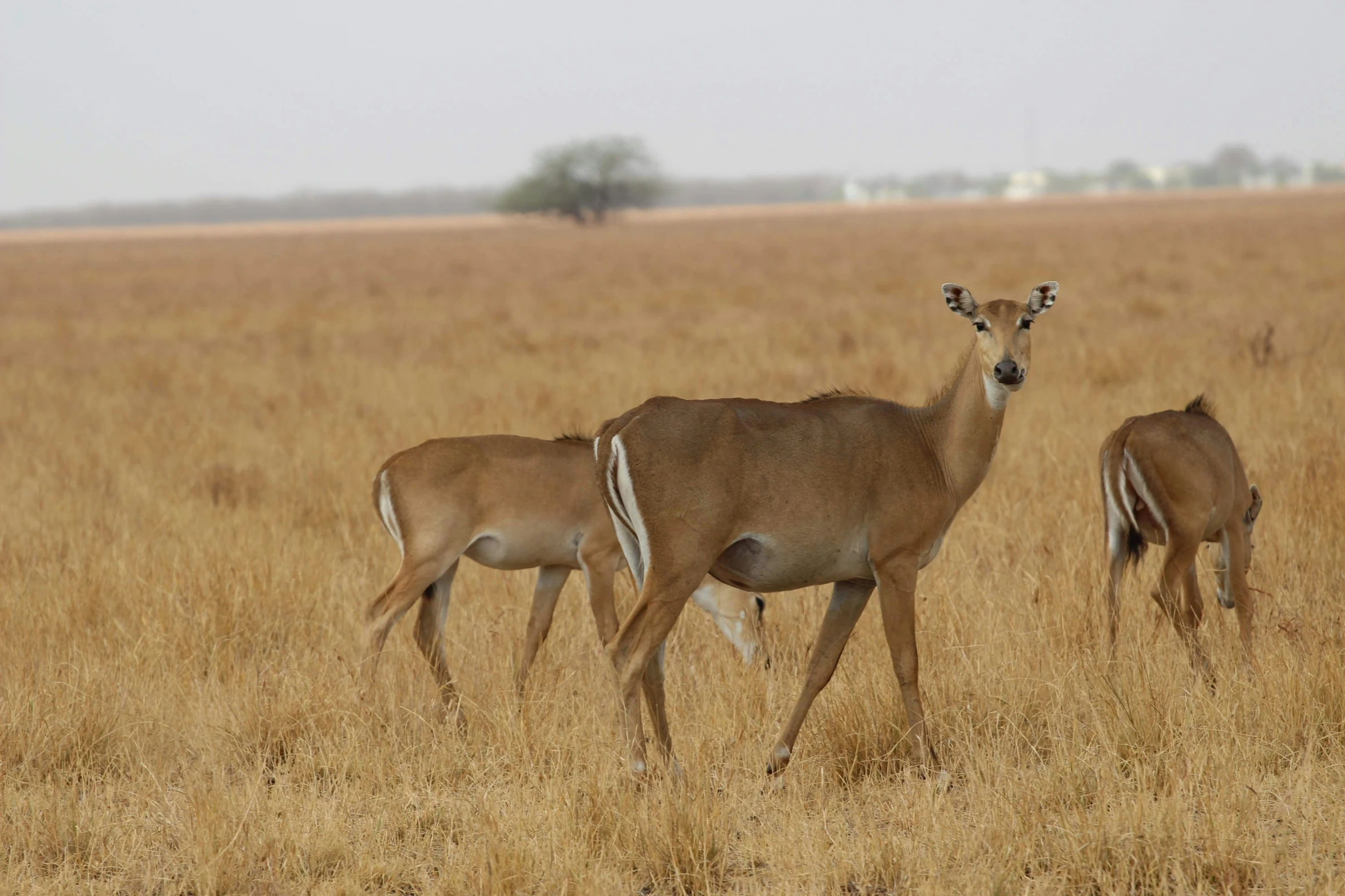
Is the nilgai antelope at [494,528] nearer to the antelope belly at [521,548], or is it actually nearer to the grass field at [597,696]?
the antelope belly at [521,548]

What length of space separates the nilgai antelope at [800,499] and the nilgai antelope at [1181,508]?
1.11 m

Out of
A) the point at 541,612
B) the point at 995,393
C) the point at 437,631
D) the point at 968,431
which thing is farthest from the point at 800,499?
the point at 437,631

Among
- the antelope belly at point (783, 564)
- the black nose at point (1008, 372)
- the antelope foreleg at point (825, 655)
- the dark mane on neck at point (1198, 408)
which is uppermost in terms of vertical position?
the black nose at point (1008, 372)

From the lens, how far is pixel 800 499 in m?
4.79

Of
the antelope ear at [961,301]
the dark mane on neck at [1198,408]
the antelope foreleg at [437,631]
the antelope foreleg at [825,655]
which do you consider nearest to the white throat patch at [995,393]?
the antelope ear at [961,301]

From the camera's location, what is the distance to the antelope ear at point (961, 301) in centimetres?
523

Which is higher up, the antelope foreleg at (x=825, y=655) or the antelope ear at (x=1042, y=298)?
the antelope ear at (x=1042, y=298)

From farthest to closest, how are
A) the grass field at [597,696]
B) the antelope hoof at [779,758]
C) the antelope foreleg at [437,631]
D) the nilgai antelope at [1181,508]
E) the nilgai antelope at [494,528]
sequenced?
1. the nilgai antelope at [494,528]
2. the antelope foreleg at [437,631]
3. the nilgai antelope at [1181,508]
4. the antelope hoof at [779,758]
5. the grass field at [597,696]

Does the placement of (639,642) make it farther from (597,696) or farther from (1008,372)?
(1008,372)

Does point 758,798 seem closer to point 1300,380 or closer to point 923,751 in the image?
point 923,751

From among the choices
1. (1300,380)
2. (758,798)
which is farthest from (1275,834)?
(1300,380)

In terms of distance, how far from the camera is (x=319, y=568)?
306 inches

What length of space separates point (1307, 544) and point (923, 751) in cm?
360

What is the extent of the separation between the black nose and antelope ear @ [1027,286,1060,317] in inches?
12.8
